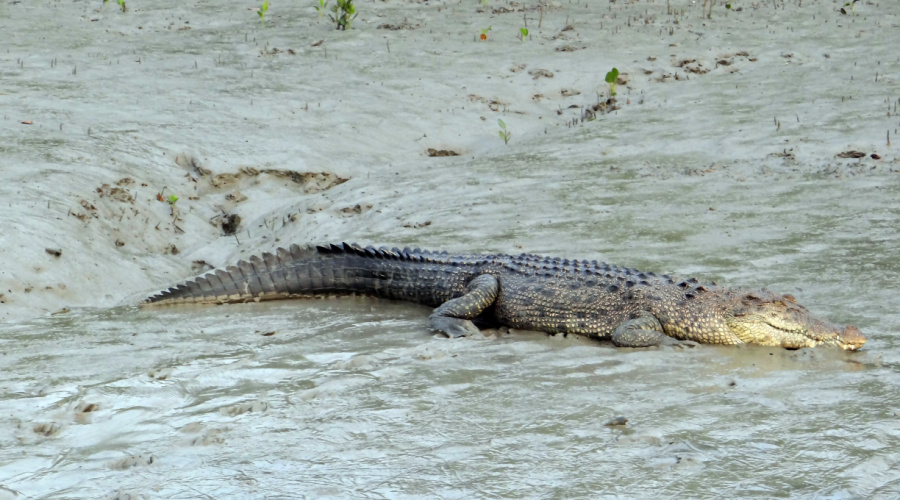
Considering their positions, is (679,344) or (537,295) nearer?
(679,344)

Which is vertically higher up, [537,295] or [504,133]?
[504,133]

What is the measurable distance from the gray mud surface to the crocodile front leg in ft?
0.67

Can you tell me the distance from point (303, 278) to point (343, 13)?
7.67 metres

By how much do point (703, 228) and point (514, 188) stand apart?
6.80ft

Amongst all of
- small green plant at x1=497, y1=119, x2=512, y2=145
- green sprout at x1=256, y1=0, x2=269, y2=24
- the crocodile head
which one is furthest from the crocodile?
green sprout at x1=256, y1=0, x2=269, y2=24

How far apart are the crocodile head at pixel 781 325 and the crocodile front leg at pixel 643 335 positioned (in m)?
0.31

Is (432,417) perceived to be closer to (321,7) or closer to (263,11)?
(263,11)

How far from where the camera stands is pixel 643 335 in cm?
523

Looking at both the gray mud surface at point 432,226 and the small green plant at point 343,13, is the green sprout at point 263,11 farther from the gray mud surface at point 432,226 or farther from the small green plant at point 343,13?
the small green plant at point 343,13

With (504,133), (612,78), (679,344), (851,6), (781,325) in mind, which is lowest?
(679,344)

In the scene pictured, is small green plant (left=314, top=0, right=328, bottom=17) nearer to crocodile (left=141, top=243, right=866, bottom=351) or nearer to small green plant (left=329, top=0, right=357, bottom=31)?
small green plant (left=329, top=0, right=357, bottom=31)

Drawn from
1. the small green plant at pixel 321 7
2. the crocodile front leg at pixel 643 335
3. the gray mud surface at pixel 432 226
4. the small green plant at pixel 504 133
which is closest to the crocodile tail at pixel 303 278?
the gray mud surface at pixel 432 226

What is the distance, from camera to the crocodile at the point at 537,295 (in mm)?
5184

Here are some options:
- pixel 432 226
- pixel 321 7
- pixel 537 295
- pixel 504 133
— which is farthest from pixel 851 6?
pixel 537 295
